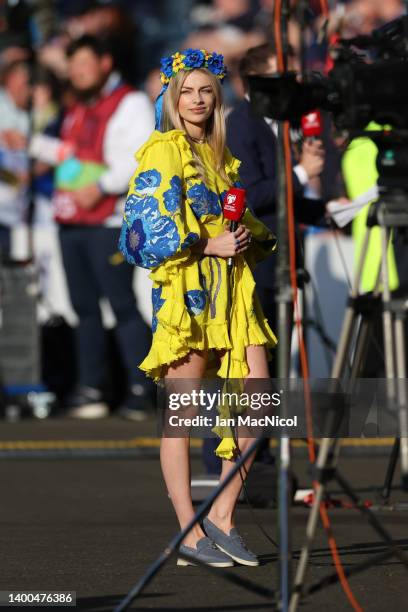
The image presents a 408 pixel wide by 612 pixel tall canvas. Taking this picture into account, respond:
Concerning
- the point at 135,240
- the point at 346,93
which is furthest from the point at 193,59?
the point at 346,93

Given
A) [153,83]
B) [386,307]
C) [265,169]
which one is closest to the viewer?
[386,307]

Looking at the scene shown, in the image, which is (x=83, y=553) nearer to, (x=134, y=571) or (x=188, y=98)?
(x=134, y=571)

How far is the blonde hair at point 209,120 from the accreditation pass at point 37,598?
1.71m

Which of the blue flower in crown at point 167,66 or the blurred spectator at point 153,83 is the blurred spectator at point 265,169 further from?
the blurred spectator at point 153,83

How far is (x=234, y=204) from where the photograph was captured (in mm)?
5934

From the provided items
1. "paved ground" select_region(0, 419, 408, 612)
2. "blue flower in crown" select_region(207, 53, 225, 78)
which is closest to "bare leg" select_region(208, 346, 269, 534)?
"paved ground" select_region(0, 419, 408, 612)

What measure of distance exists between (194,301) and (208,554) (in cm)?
95

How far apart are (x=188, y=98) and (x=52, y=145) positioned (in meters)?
6.67

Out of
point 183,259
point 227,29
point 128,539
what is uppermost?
point 227,29

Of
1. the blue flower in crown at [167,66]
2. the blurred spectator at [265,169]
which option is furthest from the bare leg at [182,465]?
the blurred spectator at [265,169]

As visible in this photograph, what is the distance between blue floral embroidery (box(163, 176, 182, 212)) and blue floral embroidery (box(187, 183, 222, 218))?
128mm

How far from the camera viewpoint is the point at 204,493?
300 inches

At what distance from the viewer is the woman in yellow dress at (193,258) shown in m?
6.02

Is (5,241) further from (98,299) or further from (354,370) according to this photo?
(354,370)
